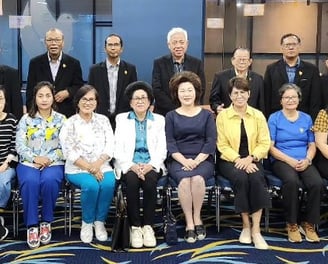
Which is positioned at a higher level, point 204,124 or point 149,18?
point 149,18

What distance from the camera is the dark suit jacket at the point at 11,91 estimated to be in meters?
4.62

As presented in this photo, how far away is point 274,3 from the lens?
27.7 ft

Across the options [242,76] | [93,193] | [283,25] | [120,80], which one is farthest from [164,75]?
[283,25]

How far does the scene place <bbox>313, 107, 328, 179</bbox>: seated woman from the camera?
4262 millimetres

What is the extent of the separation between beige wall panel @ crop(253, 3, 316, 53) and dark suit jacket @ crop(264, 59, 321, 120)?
3.42 m

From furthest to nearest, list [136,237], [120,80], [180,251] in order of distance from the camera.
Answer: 1. [120,80]
2. [136,237]
3. [180,251]

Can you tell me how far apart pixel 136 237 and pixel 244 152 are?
1142 mm

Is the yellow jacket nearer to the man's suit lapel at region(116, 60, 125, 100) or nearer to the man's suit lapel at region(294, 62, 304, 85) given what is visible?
the man's suit lapel at region(294, 62, 304, 85)

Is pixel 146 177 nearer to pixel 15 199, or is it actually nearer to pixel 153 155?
pixel 153 155

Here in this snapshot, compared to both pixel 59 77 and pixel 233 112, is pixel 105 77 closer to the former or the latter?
pixel 59 77

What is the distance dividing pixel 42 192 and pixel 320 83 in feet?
8.80

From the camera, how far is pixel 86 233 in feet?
13.3

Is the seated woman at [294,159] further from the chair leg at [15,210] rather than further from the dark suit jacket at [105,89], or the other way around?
the chair leg at [15,210]

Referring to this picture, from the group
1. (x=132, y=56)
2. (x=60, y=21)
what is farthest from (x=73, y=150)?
(x=60, y=21)
